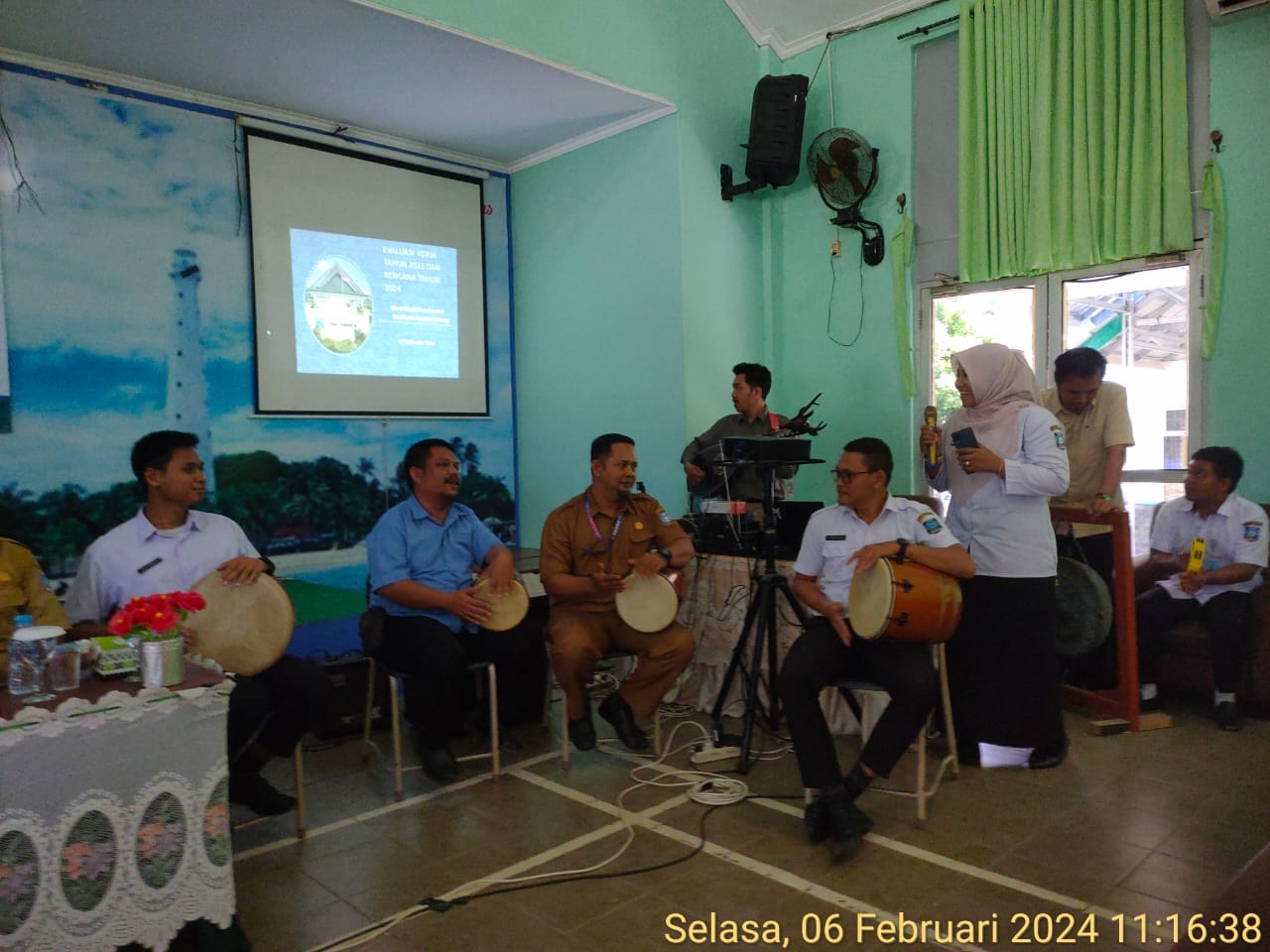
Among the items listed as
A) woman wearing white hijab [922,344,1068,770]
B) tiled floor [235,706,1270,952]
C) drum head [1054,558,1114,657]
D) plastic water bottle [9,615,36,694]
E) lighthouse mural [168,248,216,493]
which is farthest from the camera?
lighthouse mural [168,248,216,493]

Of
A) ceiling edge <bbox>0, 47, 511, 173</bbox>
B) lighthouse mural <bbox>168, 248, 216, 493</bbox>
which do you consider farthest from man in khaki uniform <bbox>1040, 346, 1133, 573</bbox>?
lighthouse mural <bbox>168, 248, 216, 493</bbox>

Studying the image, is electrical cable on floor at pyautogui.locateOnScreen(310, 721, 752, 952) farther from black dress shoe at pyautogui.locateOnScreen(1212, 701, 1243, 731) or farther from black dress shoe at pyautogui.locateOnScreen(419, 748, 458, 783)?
black dress shoe at pyautogui.locateOnScreen(1212, 701, 1243, 731)

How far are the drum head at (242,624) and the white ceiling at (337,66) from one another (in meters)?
2.67

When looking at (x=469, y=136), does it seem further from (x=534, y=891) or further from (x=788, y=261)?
(x=534, y=891)

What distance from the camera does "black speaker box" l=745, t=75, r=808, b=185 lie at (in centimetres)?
532

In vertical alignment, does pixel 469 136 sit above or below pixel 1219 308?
above

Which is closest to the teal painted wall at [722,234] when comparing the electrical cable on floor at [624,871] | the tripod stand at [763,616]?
the tripod stand at [763,616]

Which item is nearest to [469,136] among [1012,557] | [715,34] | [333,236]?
[333,236]

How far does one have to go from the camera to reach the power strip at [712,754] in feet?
11.7

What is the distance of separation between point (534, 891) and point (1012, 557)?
6.78 feet

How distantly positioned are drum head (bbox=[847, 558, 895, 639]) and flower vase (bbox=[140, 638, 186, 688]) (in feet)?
6.73

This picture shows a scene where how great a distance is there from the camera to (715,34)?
5.47 m

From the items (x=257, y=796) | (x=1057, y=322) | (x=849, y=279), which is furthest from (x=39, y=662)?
(x=1057, y=322)

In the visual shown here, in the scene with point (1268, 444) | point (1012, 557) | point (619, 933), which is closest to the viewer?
point (619, 933)
